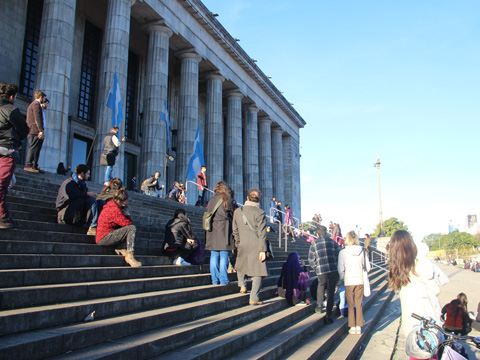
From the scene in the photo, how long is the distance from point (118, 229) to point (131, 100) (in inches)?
734

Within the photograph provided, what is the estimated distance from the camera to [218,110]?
1014 inches

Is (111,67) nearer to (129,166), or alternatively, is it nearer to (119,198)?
(129,166)

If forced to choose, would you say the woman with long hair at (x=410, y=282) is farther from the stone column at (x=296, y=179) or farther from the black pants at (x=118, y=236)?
the stone column at (x=296, y=179)

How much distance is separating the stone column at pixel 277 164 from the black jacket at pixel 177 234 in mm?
27751

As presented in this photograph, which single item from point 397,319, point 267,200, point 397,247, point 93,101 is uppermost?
point 93,101

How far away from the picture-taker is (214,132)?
83.1 feet

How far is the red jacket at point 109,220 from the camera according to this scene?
6137mm

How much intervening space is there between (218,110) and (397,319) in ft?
62.4

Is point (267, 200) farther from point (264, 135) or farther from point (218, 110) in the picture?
point (218, 110)

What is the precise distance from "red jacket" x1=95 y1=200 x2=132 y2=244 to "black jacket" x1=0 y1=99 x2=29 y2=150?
5.41 ft

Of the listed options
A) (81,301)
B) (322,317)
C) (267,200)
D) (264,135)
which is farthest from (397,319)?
(264,135)

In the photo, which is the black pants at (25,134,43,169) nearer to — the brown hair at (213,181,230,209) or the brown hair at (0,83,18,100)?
the brown hair at (0,83,18,100)

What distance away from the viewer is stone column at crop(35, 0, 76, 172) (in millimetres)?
13734

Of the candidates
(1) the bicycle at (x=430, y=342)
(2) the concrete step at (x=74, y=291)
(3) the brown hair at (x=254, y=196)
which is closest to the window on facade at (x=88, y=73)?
(3) the brown hair at (x=254, y=196)
